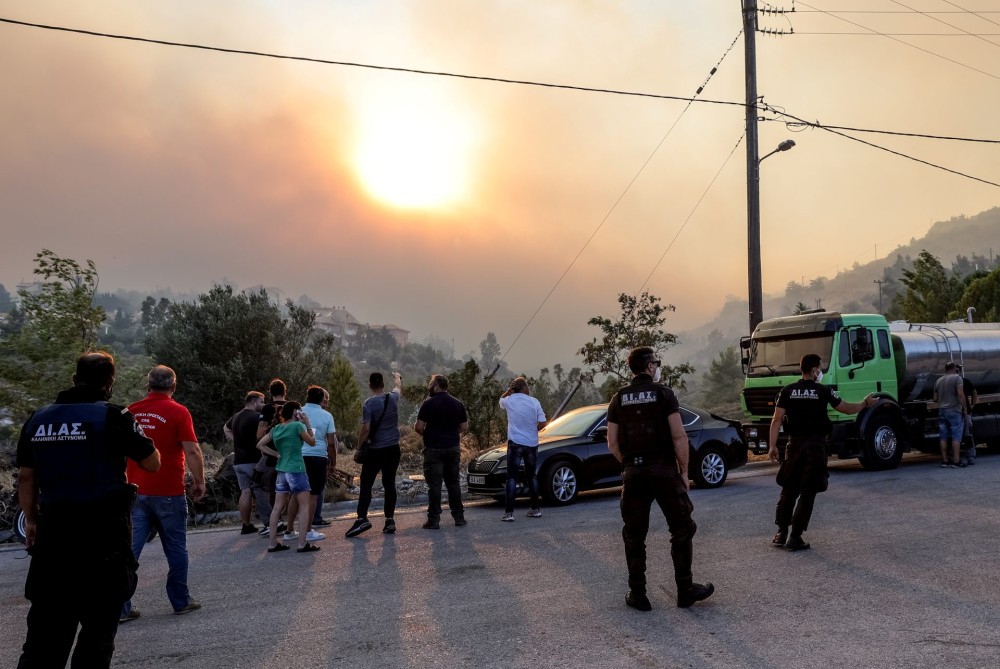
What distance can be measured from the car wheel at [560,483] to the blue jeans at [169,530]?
5920mm

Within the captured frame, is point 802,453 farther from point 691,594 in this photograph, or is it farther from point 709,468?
point 709,468

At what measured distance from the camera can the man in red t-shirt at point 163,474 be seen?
18.9ft

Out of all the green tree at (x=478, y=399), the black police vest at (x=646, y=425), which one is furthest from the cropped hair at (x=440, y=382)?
the green tree at (x=478, y=399)

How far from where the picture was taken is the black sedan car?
11070mm

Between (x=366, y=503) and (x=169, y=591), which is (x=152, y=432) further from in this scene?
(x=366, y=503)

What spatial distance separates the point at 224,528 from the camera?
10352mm

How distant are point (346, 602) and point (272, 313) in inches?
774

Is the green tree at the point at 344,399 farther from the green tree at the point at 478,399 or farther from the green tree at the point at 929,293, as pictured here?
the green tree at the point at 929,293

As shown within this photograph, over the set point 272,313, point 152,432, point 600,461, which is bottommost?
point 600,461

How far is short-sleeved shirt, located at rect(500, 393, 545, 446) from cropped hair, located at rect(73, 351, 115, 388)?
246 inches

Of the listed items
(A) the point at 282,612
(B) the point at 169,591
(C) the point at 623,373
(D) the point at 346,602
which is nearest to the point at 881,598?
(D) the point at 346,602

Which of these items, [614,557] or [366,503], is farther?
[366,503]

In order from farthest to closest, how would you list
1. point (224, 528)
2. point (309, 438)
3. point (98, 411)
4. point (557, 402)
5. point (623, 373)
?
point (557, 402) < point (623, 373) < point (224, 528) < point (309, 438) < point (98, 411)

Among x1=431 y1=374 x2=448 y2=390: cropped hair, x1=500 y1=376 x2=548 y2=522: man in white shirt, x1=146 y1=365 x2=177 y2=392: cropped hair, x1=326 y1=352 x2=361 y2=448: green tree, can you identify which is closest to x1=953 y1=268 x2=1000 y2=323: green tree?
x1=326 y1=352 x2=361 y2=448: green tree
